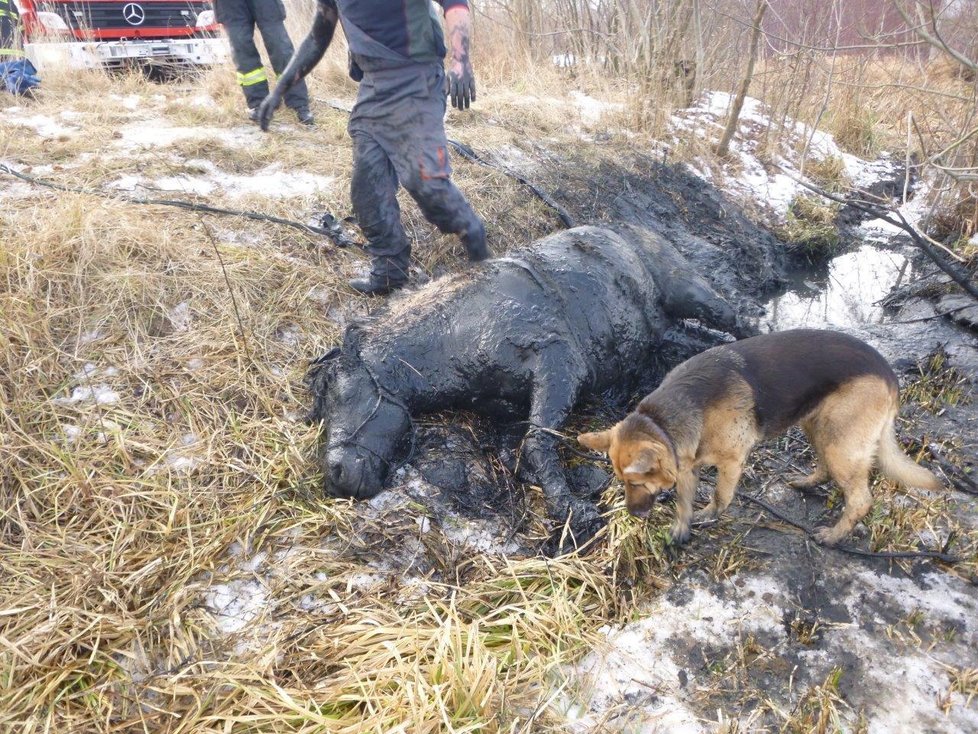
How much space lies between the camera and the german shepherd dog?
2.69 m

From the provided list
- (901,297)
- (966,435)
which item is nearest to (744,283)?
(901,297)

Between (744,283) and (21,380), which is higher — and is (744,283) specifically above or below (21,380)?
below

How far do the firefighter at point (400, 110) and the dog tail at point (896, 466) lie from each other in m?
2.63

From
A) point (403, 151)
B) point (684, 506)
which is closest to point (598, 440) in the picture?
point (684, 506)

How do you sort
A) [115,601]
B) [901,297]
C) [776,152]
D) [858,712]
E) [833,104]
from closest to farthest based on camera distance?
[858,712] < [115,601] < [901,297] < [776,152] < [833,104]

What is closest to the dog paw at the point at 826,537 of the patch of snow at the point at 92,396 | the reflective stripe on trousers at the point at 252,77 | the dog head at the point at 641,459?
the dog head at the point at 641,459

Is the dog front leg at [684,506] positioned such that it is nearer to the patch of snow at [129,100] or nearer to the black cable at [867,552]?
the black cable at [867,552]

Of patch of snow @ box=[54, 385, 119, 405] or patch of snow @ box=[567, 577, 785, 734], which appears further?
patch of snow @ box=[54, 385, 119, 405]

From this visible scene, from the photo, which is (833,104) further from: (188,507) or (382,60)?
(188,507)

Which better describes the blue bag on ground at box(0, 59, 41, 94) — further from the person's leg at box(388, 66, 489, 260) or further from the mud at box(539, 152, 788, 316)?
the mud at box(539, 152, 788, 316)

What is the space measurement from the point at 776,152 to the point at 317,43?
20.0 ft

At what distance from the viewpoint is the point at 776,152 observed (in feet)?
26.0

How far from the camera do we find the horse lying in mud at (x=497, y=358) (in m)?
3.09

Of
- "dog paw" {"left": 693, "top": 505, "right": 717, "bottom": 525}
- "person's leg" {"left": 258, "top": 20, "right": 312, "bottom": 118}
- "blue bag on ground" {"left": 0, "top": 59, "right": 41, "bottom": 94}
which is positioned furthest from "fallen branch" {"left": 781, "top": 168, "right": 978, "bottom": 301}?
"blue bag on ground" {"left": 0, "top": 59, "right": 41, "bottom": 94}
